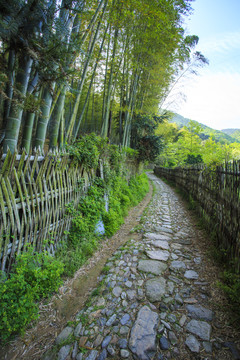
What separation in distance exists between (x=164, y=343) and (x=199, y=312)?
596 millimetres

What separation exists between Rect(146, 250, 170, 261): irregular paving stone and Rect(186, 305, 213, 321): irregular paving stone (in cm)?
102

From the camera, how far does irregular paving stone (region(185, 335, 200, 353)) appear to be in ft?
4.94

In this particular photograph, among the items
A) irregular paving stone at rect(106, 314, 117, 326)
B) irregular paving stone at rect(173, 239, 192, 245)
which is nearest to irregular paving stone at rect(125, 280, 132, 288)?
irregular paving stone at rect(106, 314, 117, 326)

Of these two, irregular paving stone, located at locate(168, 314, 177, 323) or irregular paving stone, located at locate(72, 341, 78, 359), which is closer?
irregular paving stone, located at locate(72, 341, 78, 359)

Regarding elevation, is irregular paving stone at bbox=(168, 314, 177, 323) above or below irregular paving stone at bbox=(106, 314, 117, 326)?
above

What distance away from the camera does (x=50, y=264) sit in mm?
2176

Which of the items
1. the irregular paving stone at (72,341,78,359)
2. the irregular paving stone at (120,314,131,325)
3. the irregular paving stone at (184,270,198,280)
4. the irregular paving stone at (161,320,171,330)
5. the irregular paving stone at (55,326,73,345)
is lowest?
the irregular paving stone at (55,326,73,345)

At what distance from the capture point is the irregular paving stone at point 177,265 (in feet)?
9.00

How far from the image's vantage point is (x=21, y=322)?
163cm

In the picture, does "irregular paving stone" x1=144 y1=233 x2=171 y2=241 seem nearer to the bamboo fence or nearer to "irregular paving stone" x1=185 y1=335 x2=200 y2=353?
the bamboo fence

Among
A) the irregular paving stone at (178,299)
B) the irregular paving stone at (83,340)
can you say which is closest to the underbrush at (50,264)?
the irregular paving stone at (83,340)

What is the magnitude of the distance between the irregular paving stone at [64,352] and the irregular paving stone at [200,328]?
3.96 feet

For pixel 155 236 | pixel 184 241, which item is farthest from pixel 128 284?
pixel 184 241

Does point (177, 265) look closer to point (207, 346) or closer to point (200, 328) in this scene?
point (200, 328)
